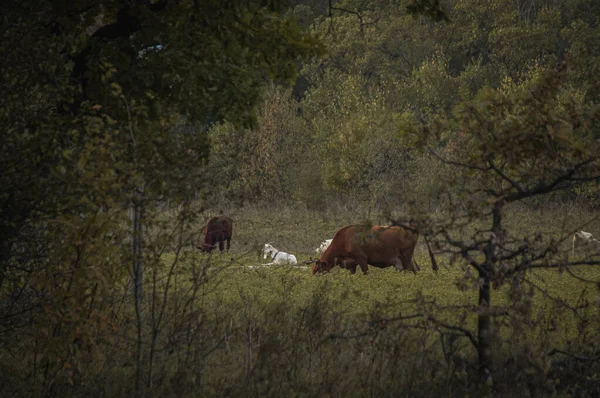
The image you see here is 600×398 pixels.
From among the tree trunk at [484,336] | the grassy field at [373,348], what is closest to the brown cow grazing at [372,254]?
the grassy field at [373,348]

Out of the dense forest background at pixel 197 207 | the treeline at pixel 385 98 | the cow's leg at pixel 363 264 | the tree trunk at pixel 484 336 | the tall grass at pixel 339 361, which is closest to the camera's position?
the dense forest background at pixel 197 207

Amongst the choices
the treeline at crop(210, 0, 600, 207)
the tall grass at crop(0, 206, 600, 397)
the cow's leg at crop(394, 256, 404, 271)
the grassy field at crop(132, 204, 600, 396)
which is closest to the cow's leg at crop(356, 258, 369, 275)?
the cow's leg at crop(394, 256, 404, 271)

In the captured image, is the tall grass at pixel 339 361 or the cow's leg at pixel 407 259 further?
the cow's leg at pixel 407 259

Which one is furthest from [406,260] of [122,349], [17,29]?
[17,29]

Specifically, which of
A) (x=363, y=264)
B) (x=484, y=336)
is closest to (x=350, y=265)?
(x=363, y=264)

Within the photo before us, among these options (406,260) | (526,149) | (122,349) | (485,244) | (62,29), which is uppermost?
(62,29)

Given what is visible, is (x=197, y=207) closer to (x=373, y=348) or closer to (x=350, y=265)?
(x=373, y=348)

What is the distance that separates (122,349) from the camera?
29.6 ft

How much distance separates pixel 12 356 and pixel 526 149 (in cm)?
525

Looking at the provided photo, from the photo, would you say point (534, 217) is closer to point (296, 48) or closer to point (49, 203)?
point (296, 48)

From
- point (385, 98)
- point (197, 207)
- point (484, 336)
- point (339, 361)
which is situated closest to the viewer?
point (197, 207)

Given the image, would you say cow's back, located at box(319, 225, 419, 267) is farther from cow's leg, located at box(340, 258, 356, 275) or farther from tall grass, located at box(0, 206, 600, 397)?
tall grass, located at box(0, 206, 600, 397)

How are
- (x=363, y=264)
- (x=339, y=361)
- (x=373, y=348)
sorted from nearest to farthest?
(x=373, y=348) → (x=339, y=361) → (x=363, y=264)

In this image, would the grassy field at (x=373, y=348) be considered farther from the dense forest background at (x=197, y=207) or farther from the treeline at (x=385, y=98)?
the treeline at (x=385, y=98)
